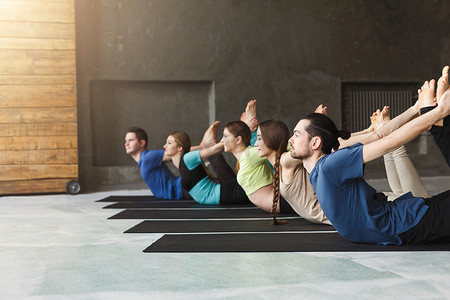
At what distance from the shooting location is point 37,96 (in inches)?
263

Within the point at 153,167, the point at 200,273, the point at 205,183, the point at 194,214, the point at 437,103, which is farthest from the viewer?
the point at 153,167

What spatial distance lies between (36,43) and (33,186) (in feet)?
6.32

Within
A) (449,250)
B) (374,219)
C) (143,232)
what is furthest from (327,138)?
(143,232)

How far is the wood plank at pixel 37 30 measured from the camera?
6605 mm

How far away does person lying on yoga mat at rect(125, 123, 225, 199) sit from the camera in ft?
19.0

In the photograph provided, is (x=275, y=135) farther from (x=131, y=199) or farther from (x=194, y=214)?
(x=131, y=199)

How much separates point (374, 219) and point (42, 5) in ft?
18.8

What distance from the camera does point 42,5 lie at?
6.74 meters

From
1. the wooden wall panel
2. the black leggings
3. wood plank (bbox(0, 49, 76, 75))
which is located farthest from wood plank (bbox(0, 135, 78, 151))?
the black leggings

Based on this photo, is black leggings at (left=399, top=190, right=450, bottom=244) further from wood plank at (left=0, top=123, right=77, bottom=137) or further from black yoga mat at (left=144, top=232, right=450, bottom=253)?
wood plank at (left=0, top=123, right=77, bottom=137)

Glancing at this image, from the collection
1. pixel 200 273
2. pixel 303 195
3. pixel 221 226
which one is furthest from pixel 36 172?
pixel 200 273

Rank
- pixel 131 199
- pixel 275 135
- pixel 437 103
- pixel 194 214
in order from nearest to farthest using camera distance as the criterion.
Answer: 1. pixel 437 103
2. pixel 275 135
3. pixel 194 214
4. pixel 131 199

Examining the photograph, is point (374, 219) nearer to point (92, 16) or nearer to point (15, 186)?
point (15, 186)

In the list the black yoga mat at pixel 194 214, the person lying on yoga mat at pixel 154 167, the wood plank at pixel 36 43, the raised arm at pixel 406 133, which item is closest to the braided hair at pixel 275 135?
the black yoga mat at pixel 194 214
